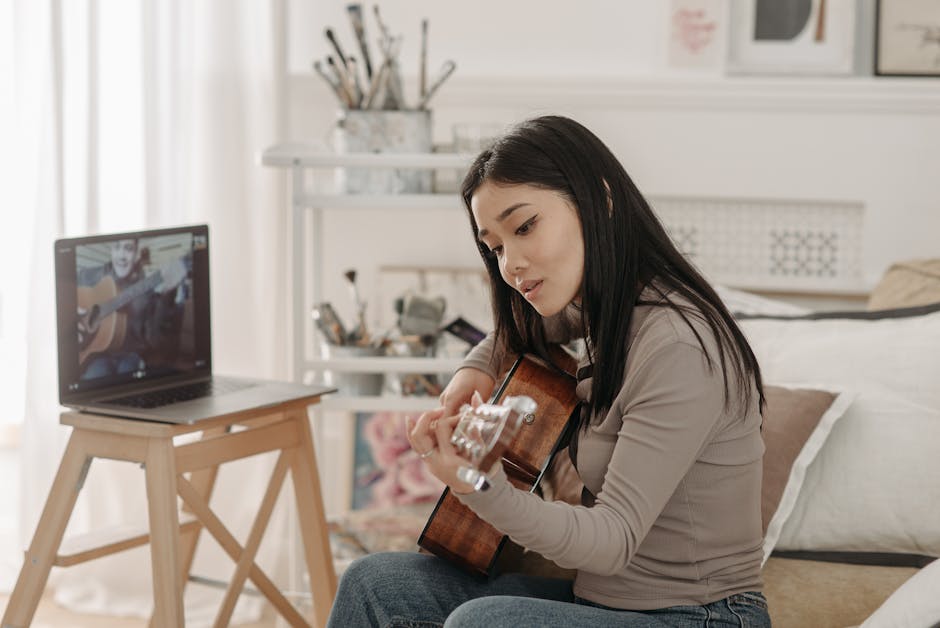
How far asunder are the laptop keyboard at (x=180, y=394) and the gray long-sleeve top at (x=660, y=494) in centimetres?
73

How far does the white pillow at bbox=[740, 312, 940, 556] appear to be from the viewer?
1898 millimetres

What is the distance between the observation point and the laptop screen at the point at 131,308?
1.84 metres

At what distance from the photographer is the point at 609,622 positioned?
4.62ft

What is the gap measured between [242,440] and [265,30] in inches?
44.5

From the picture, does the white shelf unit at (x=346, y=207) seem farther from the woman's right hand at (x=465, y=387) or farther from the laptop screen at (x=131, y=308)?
the woman's right hand at (x=465, y=387)

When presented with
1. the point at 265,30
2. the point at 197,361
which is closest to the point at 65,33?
the point at 265,30

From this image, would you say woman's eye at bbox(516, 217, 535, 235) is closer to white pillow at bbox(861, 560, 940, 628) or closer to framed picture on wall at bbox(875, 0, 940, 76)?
white pillow at bbox(861, 560, 940, 628)

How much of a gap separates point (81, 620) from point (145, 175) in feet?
3.23

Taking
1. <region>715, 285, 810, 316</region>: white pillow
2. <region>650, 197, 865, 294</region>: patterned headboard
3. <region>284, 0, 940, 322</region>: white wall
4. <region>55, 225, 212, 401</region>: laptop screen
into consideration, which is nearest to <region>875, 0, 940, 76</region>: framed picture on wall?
<region>284, 0, 940, 322</region>: white wall

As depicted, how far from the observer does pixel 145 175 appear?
2615 millimetres

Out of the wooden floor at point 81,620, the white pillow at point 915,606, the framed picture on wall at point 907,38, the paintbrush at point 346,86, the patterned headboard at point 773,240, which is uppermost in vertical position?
the framed picture on wall at point 907,38

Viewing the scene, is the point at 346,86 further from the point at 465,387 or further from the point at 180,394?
the point at 465,387

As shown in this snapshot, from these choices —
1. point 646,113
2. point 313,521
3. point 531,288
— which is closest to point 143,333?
point 313,521

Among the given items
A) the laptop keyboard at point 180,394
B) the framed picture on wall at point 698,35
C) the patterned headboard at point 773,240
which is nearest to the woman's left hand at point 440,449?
the laptop keyboard at point 180,394
